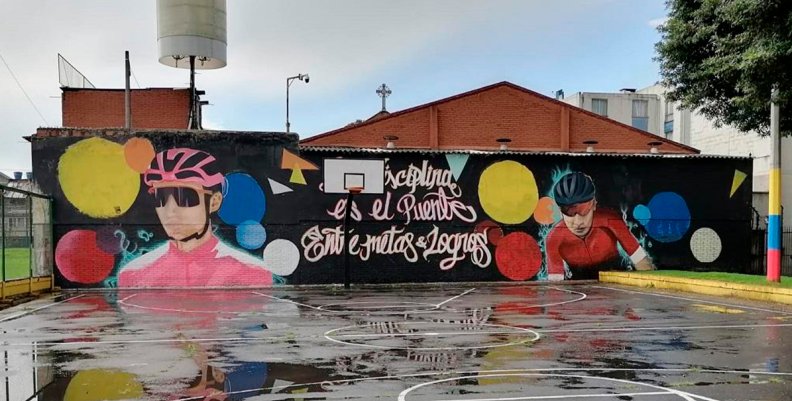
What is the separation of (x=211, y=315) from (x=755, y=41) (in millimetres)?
13867

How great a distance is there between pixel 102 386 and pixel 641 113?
187 feet

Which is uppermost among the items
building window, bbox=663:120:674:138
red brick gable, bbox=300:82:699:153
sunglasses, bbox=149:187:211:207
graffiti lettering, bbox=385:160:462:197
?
building window, bbox=663:120:674:138

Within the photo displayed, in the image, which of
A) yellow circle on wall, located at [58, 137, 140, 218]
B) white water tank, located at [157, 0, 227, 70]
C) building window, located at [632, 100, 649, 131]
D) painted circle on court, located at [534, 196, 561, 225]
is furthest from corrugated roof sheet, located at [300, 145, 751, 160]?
building window, located at [632, 100, 649, 131]

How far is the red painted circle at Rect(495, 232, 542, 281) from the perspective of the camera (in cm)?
2452

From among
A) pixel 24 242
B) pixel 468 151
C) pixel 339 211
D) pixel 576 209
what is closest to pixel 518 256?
pixel 576 209

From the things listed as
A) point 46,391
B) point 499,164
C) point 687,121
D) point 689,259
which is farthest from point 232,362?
point 687,121

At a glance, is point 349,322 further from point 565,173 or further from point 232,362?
point 565,173

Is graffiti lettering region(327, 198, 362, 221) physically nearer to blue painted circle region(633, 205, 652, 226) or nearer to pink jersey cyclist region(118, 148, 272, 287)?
pink jersey cyclist region(118, 148, 272, 287)

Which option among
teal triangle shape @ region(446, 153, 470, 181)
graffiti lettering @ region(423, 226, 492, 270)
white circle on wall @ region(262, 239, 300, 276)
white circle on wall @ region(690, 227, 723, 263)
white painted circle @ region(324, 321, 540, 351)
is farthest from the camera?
white circle on wall @ region(690, 227, 723, 263)

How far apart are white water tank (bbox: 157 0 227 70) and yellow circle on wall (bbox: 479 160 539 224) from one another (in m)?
11.4

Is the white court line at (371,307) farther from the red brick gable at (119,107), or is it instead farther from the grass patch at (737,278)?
the red brick gable at (119,107)

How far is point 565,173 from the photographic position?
25.1 metres

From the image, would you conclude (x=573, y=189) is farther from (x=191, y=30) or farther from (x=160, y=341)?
(x=160, y=341)

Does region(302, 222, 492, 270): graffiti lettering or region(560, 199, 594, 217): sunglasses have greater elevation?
region(560, 199, 594, 217): sunglasses
